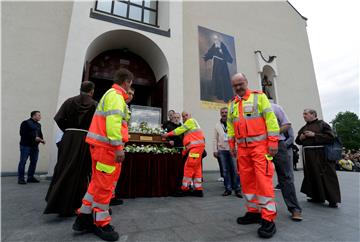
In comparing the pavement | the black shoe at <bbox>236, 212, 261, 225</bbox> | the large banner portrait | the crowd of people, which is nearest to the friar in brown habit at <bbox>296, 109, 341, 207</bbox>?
the crowd of people

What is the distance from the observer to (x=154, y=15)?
8797 millimetres

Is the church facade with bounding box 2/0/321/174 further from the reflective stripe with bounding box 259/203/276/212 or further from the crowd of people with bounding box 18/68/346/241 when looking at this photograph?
the reflective stripe with bounding box 259/203/276/212

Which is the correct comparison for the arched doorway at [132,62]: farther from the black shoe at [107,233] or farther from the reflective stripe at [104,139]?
the black shoe at [107,233]

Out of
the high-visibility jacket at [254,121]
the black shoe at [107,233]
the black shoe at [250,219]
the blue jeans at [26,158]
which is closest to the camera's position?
the black shoe at [107,233]

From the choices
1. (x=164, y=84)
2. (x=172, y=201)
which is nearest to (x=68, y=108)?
(x=172, y=201)

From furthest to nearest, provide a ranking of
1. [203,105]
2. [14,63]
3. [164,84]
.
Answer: [203,105], [164,84], [14,63]

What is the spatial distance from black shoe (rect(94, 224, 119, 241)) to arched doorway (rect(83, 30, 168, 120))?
5.29 metres

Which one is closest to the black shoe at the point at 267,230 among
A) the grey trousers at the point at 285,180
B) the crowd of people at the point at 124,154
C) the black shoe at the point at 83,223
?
the crowd of people at the point at 124,154

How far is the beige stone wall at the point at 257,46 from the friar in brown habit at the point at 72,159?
651 cm

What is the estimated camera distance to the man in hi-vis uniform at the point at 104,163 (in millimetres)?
1933

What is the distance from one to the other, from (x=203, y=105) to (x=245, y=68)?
13.5 feet

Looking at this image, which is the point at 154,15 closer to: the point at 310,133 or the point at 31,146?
the point at 31,146

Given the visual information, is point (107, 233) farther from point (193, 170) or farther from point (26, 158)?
point (26, 158)

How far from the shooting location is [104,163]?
1964 mm
